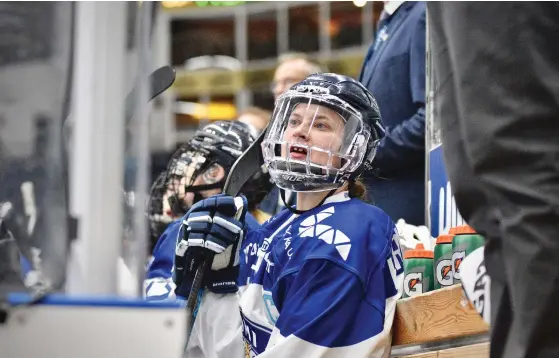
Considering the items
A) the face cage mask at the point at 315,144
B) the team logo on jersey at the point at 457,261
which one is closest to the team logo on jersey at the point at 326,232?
the face cage mask at the point at 315,144

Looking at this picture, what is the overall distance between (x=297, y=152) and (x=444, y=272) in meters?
0.48

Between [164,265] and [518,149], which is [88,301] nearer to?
[518,149]

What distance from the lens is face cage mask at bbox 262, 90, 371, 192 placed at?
2543 millimetres

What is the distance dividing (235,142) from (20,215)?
193 centimetres

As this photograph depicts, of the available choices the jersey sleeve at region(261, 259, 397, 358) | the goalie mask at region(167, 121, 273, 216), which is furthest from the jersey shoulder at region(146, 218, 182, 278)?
the jersey sleeve at region(261, 259, 397, 358)

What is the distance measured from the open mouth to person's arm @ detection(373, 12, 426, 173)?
0.71 meters

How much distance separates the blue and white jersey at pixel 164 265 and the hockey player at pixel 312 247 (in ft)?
0.83

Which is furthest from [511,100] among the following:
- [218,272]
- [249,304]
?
[218,272]

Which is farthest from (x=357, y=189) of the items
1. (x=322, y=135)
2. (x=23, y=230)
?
(x=23, y=230)

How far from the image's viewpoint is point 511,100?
1.59 metres

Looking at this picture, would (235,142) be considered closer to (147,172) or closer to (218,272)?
(218,272)

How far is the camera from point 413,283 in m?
2.60

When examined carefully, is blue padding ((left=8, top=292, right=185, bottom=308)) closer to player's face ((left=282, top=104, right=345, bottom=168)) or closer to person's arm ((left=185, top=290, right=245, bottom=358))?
player's face ((left=282, top=104, right=345, bottom=168))

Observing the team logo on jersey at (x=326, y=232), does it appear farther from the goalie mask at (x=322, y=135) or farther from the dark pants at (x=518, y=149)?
the dark pants at (x=518, y=149)
